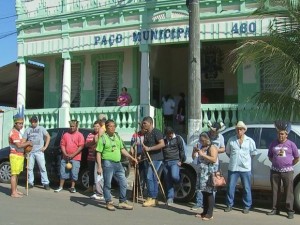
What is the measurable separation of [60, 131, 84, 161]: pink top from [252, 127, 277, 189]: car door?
412 centimetres

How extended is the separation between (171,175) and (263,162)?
1.82 metres

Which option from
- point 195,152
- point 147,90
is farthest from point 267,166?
point 147,90

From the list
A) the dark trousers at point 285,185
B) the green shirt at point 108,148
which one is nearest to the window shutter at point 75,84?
the green shirt at point 108,148

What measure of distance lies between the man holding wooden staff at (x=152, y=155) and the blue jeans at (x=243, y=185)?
1.46 meters

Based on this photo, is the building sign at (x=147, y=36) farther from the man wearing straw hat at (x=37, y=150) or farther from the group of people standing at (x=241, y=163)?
the group of people standing at (x=241, y=163)

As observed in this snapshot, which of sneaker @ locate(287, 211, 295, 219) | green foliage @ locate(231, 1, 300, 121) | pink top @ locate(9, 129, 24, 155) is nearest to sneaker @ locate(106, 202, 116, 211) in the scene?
pink top @ locate(9, 129, 24, 155)

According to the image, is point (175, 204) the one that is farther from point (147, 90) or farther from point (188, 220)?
point (147, 90)

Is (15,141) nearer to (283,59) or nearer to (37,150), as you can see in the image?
(37,150)

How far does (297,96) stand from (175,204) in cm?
328

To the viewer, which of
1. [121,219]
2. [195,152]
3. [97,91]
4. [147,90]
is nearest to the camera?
[121,219]

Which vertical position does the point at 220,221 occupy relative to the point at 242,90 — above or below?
below

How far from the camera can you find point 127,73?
55.7 ft

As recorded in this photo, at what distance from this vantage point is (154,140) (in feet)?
30.8

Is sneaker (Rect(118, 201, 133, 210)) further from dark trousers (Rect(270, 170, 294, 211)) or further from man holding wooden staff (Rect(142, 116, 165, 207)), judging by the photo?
dark trousers (Rect(270, 170, 294, 211))
